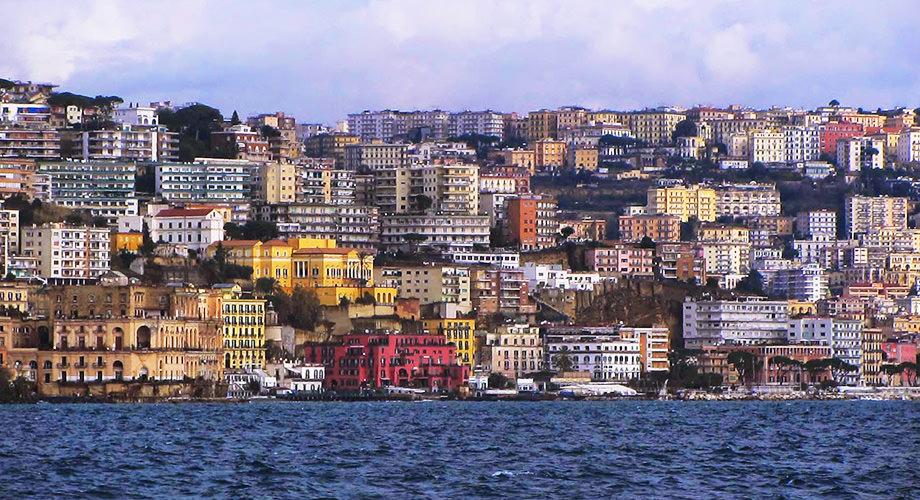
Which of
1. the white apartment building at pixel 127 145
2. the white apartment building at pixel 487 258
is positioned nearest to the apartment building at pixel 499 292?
the white apartment building at pixel 487 258

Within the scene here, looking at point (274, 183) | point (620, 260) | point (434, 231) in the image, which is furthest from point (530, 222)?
point (274, 183)

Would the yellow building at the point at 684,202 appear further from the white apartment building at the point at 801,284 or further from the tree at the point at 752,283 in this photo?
the white apartment building at the point at 801,284

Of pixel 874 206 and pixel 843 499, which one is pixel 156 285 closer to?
pixel 843 499

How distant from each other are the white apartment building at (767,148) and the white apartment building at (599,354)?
70.1 meters

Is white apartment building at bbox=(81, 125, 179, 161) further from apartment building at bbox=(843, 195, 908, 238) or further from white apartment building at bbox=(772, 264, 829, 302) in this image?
apartment building at bbox=(843, 195, 908, 238)

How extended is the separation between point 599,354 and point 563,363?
1884 mm

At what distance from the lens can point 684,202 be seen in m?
170

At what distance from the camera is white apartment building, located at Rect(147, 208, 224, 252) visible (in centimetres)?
12038

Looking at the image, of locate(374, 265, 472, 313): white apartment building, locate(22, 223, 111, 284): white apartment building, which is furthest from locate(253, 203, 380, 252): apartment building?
locate(22, 223, 111, 284): white apartment building

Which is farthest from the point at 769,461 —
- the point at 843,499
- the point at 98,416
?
the point at 98,416

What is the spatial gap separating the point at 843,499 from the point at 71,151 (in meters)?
94.6

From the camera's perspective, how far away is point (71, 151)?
136250mm

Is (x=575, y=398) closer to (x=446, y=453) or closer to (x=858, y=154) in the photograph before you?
(x=446, y=453)

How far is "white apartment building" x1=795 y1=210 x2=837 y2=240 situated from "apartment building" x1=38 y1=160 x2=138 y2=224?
61.0 metres
